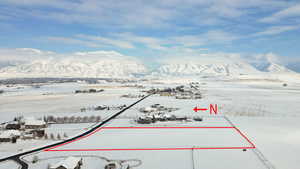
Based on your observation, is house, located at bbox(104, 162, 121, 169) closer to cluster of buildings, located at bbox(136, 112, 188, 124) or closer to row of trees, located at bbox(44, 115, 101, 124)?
cluster of buildings, located at bbox(136, 112, 188, 124)

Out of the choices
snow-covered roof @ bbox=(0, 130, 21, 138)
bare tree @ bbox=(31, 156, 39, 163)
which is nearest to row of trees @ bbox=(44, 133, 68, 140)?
snow-covered roof @ bbox=(0, 130, 21, 138)

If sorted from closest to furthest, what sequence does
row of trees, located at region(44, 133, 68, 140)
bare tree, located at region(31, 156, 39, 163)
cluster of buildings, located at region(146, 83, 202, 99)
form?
bare tree, located at region(31, 156, 39, 163) < row of trees, located at region(44, 133, 68, 140) < cluster of buildings, located at region(146, 83, 202, 99)

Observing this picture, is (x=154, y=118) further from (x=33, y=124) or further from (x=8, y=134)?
(x=8, y=134)

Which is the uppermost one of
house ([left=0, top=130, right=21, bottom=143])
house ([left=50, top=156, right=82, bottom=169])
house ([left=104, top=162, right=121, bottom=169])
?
house ([left=0, top=130, right=21, bottom=143])

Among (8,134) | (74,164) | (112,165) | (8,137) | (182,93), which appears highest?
(182,93)

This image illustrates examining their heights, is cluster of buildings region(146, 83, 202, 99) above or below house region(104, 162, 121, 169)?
above

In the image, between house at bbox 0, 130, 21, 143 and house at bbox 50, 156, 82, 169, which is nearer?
house at bbox 50, 156, 82, 169

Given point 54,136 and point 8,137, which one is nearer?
point 8,137

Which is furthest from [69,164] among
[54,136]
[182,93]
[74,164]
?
[182,93]

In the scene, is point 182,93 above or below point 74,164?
above

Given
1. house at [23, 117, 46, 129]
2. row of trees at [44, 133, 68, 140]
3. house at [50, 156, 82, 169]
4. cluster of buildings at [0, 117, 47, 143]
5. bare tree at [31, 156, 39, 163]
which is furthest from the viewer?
house at [23, 117, 46, 129]

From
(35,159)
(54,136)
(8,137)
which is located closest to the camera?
(35,159)
